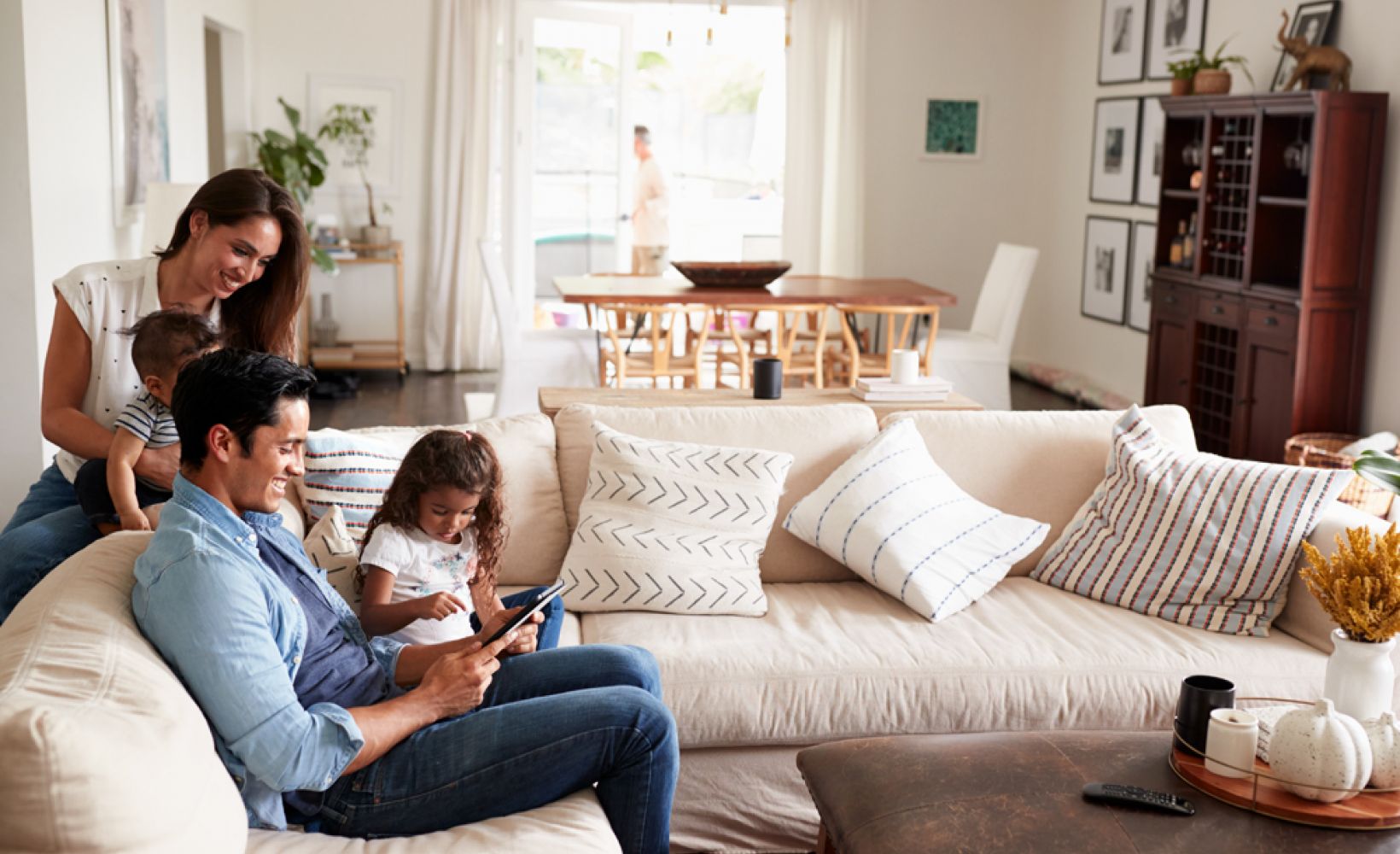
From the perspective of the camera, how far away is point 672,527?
3.12m

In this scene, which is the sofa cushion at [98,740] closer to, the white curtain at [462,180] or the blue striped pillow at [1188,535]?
the blue striped pillow at [1188,535]

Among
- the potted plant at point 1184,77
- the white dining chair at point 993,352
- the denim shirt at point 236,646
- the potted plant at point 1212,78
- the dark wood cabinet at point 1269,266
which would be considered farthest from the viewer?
the white dining chair at point 993,352

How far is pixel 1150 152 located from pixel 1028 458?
15.6ft

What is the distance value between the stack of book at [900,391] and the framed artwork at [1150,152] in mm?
3832

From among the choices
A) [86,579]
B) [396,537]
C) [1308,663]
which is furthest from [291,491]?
[1308,663]

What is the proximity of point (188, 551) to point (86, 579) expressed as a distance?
0.66 feet

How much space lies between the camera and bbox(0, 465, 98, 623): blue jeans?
2.37 m

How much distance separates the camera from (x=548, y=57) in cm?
869

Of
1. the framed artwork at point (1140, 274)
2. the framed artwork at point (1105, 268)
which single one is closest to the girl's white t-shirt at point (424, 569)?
the framed artwork at point (1140, 274)

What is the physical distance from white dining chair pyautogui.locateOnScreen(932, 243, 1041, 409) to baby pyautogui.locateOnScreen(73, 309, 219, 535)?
4901mm

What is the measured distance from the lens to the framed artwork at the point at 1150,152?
750 cm

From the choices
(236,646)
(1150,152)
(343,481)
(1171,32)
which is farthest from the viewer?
(1150,152)

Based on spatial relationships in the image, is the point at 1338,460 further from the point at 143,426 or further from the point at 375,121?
the point at 375,121

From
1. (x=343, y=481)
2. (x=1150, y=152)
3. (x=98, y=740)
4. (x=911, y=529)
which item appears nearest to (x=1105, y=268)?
(x=1150, y=152)
